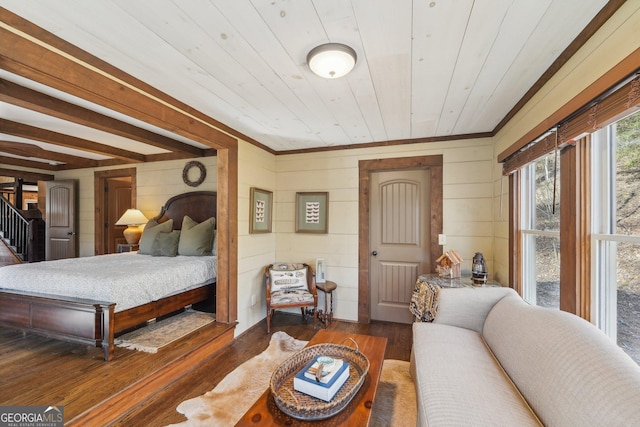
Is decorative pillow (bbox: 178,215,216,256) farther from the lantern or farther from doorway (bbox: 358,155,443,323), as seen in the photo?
the lantern

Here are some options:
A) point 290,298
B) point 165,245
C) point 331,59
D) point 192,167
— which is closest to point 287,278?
point 290,298

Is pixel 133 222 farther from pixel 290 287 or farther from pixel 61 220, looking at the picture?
pixel 290 287

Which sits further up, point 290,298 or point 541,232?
point 541,232

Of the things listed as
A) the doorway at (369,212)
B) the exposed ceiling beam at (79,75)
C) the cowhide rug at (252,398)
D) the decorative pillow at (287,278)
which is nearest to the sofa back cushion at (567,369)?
the cowhide rug at (252,398)

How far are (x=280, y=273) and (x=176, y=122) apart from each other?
2.06 m

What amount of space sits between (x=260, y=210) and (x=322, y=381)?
2.52 meters

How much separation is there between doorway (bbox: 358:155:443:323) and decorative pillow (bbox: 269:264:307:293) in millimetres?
752

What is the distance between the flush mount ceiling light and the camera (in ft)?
5.01

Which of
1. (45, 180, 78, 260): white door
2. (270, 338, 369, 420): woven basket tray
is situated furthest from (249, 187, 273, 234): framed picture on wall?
(45, 180, 78, 260): white door

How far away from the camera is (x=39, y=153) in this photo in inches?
163

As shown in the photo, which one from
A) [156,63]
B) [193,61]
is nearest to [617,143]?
[193,61]

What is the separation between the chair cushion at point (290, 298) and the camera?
10.8 ft

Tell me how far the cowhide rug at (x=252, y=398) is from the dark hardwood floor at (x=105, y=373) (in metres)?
0.10

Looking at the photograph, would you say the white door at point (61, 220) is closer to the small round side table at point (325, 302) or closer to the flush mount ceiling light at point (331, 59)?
the small round side table at point (325, 302)
